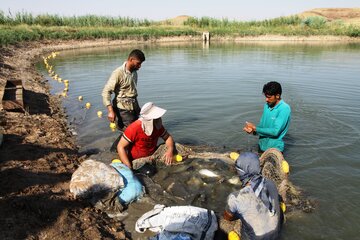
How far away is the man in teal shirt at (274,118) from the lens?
4.86 m

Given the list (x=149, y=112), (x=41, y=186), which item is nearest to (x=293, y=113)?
(x=149, y=112)

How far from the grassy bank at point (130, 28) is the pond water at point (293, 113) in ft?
51.6

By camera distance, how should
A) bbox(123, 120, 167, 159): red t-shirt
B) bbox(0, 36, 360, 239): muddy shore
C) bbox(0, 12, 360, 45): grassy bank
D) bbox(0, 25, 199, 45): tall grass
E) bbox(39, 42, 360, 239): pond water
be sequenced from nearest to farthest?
bbox(0, 36, 360, 239): muddy shore, bbox(123, 120, 167, 159): red t-shirt, bbox(39, 42, 360, 239): pond water, bbox(0, 25, 199, 45): tall grass, bbox(0, 12, 360, 45): grassy bank

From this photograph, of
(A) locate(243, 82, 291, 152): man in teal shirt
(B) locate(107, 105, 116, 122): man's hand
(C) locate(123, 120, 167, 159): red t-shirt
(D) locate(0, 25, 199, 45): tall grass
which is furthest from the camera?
(D) locate(0, 25, 199, 45): tall grass

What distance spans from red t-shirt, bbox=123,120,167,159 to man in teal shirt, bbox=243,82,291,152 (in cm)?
169

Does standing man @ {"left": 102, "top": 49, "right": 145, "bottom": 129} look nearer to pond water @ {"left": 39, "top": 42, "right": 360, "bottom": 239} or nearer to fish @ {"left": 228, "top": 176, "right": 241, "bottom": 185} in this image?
pond water @ {"left": 39, "top": 42, "right": 360, "bottom": 239}

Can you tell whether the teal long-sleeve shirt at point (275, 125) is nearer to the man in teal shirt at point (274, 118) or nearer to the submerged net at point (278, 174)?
the man in teal shirt at point (274, 118)

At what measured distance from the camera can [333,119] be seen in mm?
9062

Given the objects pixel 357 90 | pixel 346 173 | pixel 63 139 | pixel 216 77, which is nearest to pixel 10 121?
pixel 63 139

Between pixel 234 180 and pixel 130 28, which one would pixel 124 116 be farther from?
pixel 130 28

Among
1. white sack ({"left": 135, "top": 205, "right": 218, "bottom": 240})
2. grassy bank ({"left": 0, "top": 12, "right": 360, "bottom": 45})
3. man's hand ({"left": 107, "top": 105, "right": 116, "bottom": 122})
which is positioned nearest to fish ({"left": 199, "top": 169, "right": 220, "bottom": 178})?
white sack ({"left": 135, "top": 205, "right": 218, "bottom": 240})

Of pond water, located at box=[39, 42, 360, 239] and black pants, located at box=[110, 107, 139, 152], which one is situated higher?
black pants, located at box=[110, 107, 139, 152]

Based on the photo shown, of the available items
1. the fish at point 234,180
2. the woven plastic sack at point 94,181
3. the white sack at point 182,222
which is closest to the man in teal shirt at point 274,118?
the fish at point 234,180

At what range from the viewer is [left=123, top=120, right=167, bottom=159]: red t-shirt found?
196 inches
